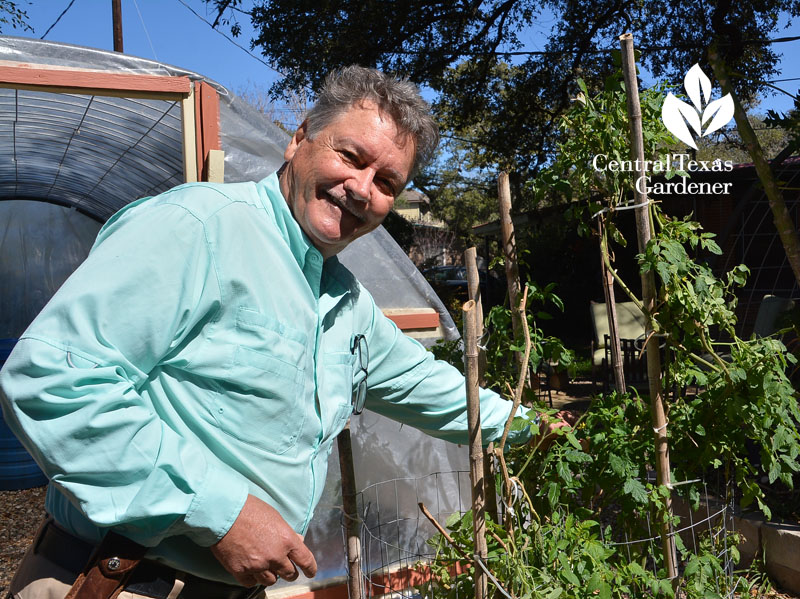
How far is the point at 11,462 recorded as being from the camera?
6008mm

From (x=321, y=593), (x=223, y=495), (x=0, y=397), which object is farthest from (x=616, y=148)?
(x=321, y=593)

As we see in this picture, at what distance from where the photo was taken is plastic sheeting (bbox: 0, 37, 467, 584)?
11.2ft

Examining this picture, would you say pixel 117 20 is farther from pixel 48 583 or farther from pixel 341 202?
pixel 48 583

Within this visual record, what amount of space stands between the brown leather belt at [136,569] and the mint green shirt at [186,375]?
31mm

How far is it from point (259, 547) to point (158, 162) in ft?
13.1

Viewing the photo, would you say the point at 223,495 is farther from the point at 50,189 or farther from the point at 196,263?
the point at 50,189

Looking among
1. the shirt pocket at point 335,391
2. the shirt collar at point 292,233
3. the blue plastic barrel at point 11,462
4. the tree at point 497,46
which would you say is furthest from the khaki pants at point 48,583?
the tree at point 497,46

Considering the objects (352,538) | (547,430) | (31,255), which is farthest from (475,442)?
(31,255)

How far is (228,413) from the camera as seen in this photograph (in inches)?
54.2

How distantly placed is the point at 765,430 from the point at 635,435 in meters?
0.37

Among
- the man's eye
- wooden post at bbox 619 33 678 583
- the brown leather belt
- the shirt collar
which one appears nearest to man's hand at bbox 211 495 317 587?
the brown leather belt

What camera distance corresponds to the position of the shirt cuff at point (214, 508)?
1246 millimetres

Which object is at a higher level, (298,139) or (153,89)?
(153,89)

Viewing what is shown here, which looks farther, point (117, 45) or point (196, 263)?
point (117, 45)
